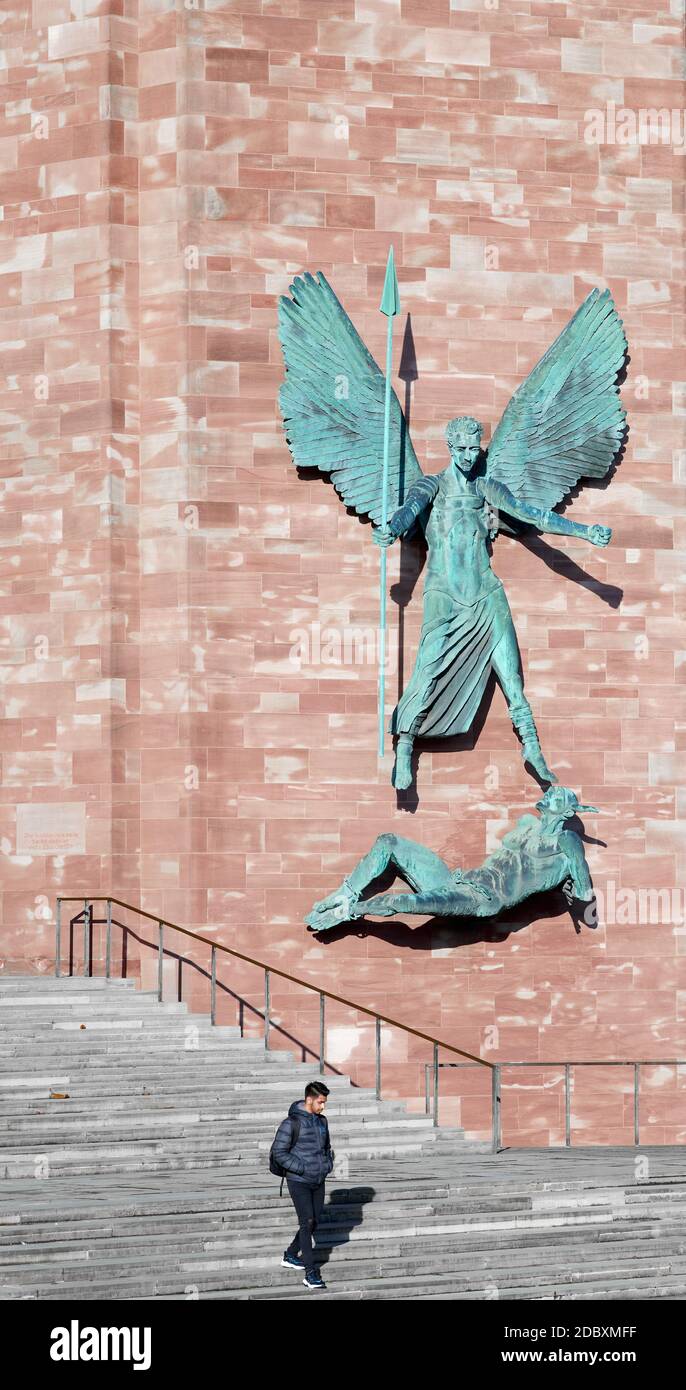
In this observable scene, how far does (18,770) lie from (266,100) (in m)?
7.58

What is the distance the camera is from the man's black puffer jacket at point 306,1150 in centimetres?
1566

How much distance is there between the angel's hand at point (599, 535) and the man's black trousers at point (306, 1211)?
28.3 ft

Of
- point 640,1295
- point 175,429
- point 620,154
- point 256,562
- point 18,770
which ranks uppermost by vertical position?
point 620,154

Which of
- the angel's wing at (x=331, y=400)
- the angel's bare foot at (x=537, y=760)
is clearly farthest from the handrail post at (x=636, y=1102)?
the angel's wing at (x=331, y=400)

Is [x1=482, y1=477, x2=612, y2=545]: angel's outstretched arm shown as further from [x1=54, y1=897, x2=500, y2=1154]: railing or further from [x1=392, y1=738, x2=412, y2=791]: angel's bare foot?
[x1=54, y1=897, x2=500, y2=1154]: railing

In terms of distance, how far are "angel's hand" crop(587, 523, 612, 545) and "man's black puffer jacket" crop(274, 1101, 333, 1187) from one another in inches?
329

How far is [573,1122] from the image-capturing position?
76.2 ft

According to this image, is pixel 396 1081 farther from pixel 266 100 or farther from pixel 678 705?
pixel 266 100

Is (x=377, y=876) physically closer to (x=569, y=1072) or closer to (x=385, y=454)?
(x=569, y=1072)

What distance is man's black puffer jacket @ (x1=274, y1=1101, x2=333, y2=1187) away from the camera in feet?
51.4

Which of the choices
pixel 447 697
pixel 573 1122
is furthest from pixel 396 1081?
pixel 447 697
